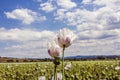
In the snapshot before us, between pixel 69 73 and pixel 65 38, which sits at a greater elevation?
pixel 65 38

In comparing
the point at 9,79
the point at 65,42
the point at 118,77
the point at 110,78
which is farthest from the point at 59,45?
the point at 9,79

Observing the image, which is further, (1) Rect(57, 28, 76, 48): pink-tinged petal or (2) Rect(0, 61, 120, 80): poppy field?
(2) Rect(0, 61, 120, 80): poppy field

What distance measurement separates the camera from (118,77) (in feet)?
22.6

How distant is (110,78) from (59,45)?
489cm

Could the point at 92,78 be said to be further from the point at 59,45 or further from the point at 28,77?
the point at 59,45

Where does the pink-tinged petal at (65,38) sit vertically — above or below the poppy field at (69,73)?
above

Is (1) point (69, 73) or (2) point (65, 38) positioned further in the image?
(1) point (69, 73)

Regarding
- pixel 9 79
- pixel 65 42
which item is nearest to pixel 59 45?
pixel 65 42

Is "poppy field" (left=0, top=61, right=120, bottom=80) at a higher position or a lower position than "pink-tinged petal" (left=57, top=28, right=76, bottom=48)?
lower

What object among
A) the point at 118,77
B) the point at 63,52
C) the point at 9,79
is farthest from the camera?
the point at 9,79

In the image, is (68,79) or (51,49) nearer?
(51,49)

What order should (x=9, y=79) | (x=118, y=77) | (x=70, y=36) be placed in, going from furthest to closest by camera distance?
1. (x=9, y=79)
2. (x=118, y=77)
3. (x=70, y=36)

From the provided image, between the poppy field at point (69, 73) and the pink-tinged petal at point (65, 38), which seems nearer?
the pink-tinged petal at point (65, 38)

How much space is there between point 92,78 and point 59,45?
5189 mm
